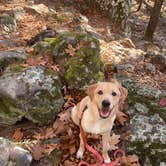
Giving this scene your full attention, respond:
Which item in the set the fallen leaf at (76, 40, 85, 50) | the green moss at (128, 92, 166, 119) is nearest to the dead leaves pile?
the green moss at (128, 92, 166, 119)

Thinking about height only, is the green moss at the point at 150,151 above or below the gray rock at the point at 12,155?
below

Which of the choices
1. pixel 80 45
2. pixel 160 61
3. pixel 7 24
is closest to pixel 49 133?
pixel 80 45

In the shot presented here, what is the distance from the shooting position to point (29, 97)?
20.5 ft

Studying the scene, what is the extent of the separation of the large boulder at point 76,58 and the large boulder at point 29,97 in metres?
0.50

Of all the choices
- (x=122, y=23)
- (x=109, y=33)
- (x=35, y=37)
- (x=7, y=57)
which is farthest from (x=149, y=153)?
(x=122, y=23)

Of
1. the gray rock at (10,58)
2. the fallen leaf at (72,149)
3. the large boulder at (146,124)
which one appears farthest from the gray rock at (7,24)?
the fallen leaf at (72,149)

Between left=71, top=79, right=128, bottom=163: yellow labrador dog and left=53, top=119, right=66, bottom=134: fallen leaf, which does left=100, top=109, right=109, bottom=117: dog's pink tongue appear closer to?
left=71, top=79, right=128, bottom=163: yellow labrador dog

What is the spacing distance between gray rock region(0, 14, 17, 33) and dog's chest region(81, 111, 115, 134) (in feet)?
17.5

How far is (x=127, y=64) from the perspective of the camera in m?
8.73

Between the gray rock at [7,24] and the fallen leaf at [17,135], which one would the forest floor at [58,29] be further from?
the gray rock at [7,24]

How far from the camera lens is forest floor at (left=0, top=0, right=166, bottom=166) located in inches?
231

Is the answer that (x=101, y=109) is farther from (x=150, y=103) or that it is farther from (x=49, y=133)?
(x=150, y=103)

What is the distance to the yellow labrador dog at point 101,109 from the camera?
16.0 ft

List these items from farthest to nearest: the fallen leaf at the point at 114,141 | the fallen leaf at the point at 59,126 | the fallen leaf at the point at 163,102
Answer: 1. the fallen leaf at the point at 163,102
2. the fallen leaf at the point at 59,126
3. the fallen leaf at the point at 114,141
